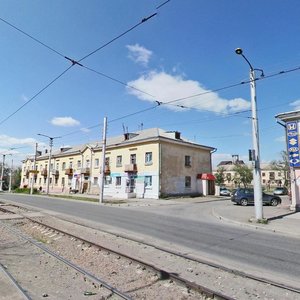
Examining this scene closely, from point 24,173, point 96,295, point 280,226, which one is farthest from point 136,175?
point 24,173

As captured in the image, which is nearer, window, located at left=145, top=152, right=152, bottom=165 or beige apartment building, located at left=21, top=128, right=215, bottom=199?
beige apartment building, located at left=21, top=128, right=215, bottom=199

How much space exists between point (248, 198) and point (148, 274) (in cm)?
2153

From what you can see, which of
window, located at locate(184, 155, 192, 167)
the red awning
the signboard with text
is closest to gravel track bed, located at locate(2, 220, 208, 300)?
the signboard with text

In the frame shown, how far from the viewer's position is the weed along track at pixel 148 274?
5.55 metres

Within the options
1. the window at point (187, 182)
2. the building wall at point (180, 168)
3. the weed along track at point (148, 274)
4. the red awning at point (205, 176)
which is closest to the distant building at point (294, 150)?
the weed along track at point (148, 274)

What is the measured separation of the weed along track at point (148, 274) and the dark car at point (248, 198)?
18266 millimetres

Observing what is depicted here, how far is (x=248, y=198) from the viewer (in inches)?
1037

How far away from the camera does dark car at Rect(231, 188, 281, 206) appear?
25.6 m

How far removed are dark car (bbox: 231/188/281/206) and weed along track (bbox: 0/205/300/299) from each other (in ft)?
59.9

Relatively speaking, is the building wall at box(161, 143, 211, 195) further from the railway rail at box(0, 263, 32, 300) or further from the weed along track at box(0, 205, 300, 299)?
the railway rail at box(0, 263, 32, 300)

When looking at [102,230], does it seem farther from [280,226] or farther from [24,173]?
[24,173]

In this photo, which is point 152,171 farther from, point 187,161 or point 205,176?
point 205,176

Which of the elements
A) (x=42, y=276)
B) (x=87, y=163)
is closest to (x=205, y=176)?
(x=87, y=163)

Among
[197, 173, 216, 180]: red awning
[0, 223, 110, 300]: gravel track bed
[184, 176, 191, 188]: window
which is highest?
[197, 173, 216, 180]: red awning
